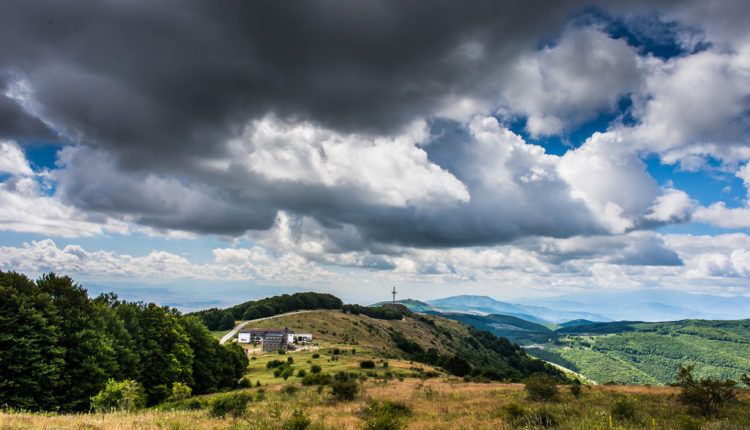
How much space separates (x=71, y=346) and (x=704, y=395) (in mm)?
59252

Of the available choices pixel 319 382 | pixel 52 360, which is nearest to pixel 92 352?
pixel 52 360

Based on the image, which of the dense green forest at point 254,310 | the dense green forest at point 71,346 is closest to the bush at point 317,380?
the dense green forest at point 71,346

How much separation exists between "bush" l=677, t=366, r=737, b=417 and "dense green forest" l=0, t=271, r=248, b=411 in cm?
5455

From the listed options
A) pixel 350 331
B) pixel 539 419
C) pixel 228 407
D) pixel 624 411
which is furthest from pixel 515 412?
pixel 350 331

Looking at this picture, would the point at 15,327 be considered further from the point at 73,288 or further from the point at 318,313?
the point at 318,313

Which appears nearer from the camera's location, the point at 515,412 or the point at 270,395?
the point at 515,412

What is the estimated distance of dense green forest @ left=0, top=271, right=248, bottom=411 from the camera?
32812 millimetres

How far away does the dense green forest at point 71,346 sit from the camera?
32.8 metres

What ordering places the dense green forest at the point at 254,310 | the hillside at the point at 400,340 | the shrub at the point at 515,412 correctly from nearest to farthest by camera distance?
the shrub at the point at 515,412
the hillside at the point at 400,340
the dense green forest at the point at 254,310

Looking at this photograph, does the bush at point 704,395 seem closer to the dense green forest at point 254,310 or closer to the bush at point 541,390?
the bush at point 541,390

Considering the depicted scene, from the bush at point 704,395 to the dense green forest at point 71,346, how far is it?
54.5 m

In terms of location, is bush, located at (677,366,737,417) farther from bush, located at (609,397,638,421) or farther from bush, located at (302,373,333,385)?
bush, located at (302,373,333,385)

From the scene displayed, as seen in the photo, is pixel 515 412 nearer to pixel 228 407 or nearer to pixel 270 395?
pixel 228 407

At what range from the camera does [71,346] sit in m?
37.8
